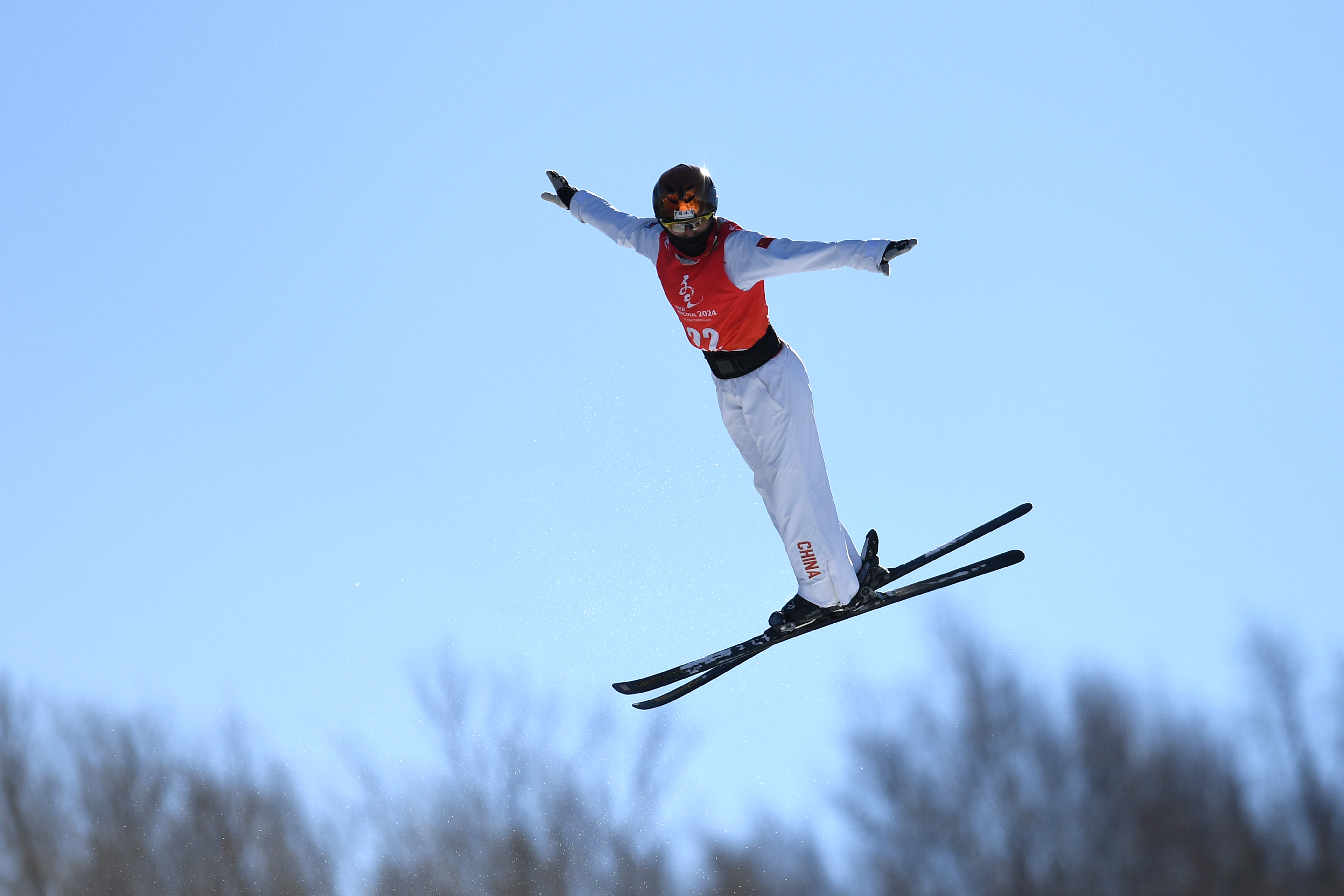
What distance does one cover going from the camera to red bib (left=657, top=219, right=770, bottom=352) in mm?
8336

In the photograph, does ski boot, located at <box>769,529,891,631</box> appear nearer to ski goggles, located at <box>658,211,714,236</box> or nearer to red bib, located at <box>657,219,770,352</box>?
red bib, located at <box>657,219,770,352</box>

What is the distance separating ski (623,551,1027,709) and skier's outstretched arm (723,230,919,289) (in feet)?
8.06

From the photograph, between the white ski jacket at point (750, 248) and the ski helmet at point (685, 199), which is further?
the ski helmet at point (685, 199)

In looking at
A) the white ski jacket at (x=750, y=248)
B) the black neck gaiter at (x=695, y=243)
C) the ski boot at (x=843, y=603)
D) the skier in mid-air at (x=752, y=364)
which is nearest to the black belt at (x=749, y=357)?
the skier in mid-air at (x=752, y=364)

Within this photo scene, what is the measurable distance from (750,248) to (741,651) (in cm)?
303

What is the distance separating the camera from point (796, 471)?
349 inches

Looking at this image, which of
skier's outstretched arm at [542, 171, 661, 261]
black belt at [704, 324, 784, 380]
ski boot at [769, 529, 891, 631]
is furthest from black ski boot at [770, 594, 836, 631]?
skier's outstretched arm at [542, 171, 661, 261]

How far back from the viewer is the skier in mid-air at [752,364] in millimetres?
8227

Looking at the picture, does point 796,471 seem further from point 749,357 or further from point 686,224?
point 686,224

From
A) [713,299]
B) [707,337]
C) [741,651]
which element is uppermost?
[713,299]

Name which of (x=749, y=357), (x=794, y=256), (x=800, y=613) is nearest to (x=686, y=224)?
(x=794, y=256)

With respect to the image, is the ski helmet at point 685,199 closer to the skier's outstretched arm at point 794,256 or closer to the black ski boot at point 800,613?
the skier's outstretched arm at point 794,256

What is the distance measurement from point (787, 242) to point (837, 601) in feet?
8.33

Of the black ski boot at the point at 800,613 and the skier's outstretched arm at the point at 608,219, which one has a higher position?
the skier's outstretched arm at the point at 608,219
